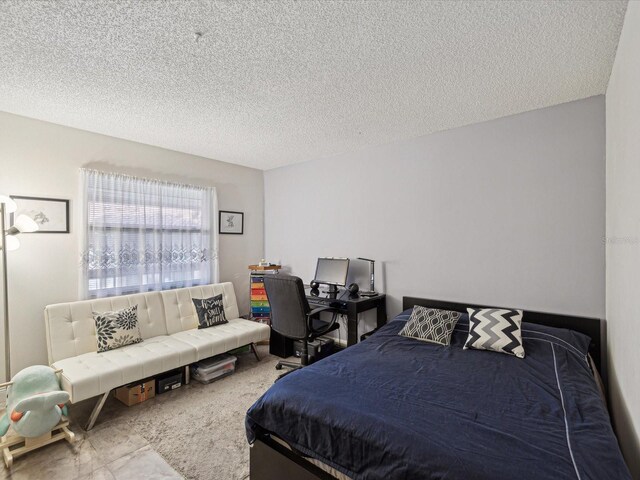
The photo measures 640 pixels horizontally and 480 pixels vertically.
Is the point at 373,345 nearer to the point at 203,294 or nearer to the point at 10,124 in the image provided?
the point at 203,294

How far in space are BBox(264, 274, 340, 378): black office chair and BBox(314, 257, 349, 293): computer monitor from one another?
0.55 metres

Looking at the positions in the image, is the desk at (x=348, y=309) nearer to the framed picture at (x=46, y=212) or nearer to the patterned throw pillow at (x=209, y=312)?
the patterned throw pillow at (x=209, y=312)

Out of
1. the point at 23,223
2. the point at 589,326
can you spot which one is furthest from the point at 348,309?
the point at 23,223

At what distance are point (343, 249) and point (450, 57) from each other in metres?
2.47

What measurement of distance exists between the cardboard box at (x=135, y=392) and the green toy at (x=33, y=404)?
1.51ft

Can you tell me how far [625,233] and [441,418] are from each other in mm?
1311

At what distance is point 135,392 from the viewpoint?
2695mm

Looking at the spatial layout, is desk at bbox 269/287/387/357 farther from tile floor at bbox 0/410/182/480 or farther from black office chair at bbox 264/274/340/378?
tile floor at bbox 0/410/182/480

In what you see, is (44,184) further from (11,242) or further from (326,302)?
(326,302)

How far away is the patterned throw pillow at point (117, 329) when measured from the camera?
2.82 metres

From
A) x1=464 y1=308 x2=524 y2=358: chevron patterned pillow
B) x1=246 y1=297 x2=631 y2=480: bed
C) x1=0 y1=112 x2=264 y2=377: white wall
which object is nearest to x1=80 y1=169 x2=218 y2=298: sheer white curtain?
x1=0 y1=112 x2=264 y2=377: white wall

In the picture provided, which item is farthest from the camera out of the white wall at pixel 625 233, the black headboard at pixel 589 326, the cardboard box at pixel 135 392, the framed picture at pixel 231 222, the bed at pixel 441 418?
the framed picture at pixel 231 222

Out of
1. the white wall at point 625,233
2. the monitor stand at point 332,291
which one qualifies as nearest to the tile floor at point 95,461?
the monitor stand at point 332,291

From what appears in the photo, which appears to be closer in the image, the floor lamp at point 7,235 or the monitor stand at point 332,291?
the floor lamp at point 7,235
